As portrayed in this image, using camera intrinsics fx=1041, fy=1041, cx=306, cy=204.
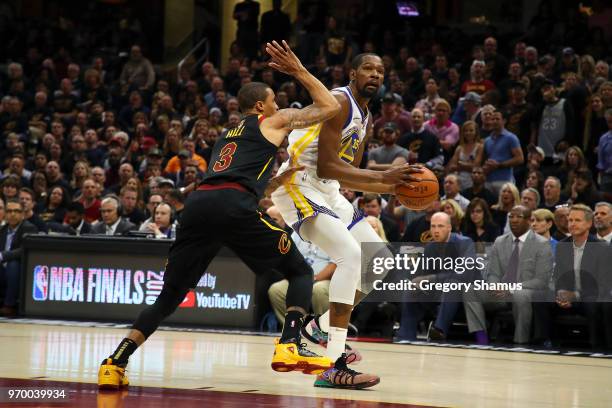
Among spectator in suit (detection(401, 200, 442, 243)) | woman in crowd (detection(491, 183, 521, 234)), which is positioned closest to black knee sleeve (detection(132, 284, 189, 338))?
spectator in suit (detection(401, 200, 442, 243))

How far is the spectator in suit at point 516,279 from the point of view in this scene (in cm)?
1027

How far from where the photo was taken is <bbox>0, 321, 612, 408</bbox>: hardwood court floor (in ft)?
20.3

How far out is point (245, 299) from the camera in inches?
440

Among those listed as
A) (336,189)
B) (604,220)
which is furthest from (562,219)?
(336,189)

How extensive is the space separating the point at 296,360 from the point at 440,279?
14.4 feet

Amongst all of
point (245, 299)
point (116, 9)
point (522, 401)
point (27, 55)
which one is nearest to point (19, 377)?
point (522, 401)

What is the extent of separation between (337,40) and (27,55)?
691 cm

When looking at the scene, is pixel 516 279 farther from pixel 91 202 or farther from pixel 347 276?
pixel 91 202

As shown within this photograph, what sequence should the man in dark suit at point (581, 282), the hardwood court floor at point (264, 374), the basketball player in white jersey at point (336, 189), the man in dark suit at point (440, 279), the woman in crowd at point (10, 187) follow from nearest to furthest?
the hardwood court floor at point (264, 374), the basketball player in white jersey at point (336, 189), the man in dark suit at point (581, 282), the man in dark suit at point (440, 279), the woman in crowd at point (10, 187)

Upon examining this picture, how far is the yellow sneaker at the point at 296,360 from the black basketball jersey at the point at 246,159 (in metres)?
0.99

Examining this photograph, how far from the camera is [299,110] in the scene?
6.56 meters

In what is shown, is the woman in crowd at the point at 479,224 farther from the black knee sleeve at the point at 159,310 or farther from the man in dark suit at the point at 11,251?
the black knee sleeve at the point at 159,310

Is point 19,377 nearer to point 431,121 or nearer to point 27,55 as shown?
point 431,121

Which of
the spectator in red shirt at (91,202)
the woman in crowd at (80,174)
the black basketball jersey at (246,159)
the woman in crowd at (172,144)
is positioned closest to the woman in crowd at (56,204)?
the spectator in red shirt at (91,202)
